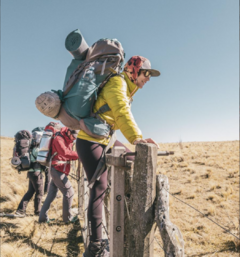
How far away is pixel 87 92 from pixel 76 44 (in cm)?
60

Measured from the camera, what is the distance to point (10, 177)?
9.36m

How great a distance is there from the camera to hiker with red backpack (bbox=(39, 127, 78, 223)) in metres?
4.36

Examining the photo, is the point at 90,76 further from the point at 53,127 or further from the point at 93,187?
the point at 53,127

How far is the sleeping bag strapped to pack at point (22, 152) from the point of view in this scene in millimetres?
5148

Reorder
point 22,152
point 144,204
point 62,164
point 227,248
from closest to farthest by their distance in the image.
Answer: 1. point 144,204
2. point 227,248
3. point 62,164
4. point 22,152

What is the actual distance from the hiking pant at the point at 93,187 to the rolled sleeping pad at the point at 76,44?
0.91 metres

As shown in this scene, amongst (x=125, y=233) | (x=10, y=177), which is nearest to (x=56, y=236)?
(x=125, y=233)

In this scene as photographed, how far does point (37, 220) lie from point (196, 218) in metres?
3.97

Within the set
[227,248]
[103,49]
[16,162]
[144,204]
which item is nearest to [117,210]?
[144,204]

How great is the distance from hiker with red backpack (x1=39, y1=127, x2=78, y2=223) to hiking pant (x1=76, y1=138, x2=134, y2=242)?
2373mm

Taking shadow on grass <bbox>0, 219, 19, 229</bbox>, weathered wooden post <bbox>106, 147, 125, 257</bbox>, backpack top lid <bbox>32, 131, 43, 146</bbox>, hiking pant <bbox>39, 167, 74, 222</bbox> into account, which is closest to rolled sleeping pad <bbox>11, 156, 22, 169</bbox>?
backpack top lid <bbox>32, 131, 43, 146</bbox>

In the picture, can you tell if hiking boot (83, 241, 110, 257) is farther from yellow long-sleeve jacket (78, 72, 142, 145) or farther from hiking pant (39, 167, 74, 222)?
hiking pant (39, 167, 74, 222)

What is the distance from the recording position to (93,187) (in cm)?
208

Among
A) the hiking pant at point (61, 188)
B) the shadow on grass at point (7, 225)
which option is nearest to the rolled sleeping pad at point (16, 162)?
the hiking pant at point (61, 188)
